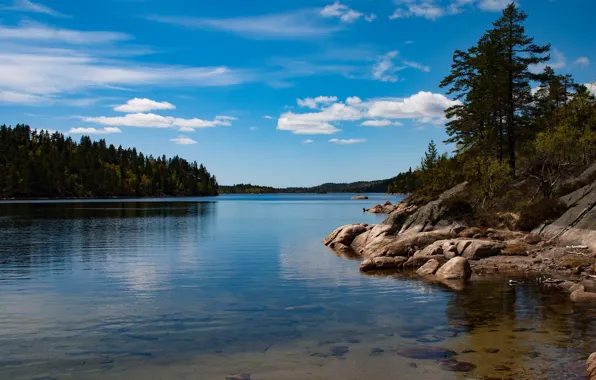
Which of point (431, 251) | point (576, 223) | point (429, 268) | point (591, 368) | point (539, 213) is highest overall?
point (539, 213)

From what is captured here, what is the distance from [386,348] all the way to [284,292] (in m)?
9.20

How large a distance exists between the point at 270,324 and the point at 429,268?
526 inches

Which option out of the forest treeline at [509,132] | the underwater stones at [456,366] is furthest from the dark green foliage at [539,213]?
the underwater stones at [456,366]

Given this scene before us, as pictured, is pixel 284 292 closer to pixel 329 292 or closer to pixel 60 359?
pixel 329 292

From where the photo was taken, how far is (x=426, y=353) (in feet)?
42.9

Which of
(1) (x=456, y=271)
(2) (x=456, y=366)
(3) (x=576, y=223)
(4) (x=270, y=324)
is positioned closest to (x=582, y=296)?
(1) (x=456, y=271)

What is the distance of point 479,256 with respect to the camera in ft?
94.7

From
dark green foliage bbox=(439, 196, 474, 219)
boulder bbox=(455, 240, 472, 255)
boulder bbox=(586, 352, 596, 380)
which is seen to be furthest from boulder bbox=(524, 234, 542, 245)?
boulder bbox=(586, 352, 596, 380)

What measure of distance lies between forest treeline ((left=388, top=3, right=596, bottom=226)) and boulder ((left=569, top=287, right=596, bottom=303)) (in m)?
17.6

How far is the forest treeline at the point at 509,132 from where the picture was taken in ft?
136

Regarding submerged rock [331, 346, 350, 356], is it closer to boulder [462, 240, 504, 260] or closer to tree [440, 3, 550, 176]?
boulder [462, 240, 504, 260]

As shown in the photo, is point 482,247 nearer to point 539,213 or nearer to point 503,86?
point 539,213

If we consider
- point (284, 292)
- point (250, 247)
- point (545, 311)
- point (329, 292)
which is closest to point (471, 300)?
point (545, 311)

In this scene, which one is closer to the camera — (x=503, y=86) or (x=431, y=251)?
(x=431, y=251)
